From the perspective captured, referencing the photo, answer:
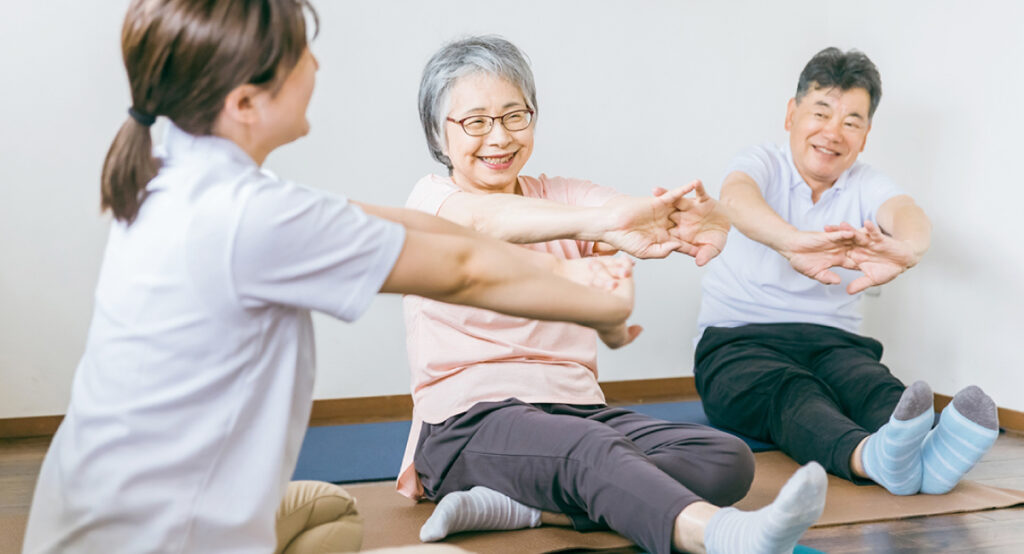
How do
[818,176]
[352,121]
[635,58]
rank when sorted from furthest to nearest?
[635,58]
[352,121]
[818,176]

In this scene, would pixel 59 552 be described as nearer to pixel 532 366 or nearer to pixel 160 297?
pixel 160 297

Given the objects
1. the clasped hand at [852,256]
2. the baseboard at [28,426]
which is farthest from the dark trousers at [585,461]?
the baseboard at [28,426]

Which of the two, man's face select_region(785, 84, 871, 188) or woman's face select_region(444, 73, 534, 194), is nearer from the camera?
woman's face select_region(444, 73, 534, 194)

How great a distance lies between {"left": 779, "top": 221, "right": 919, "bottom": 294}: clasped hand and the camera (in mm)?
2551

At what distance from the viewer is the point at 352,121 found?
11.3 ft

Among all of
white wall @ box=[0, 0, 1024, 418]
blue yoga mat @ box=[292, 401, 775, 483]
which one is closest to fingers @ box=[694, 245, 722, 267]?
blue yoga mat @ box=[292, 401, 775, 483]

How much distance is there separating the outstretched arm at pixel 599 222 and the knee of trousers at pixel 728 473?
46 centimetres

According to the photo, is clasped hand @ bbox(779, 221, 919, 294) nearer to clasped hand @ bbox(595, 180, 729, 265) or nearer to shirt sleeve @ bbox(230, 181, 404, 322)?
clasped hand @ bbox(595, 180, 729, 265)

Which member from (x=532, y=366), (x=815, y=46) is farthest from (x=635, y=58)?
(x=532, y=366)

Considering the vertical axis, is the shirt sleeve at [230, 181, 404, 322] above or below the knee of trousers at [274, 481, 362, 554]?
above

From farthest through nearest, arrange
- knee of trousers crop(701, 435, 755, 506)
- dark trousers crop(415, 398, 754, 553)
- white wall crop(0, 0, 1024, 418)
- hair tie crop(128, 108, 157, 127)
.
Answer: white wall crop(0, 0, 1024, 418), knee of trousers crop(701, 435, 755, 506), dark trousers crop(415, 398, 754, 553), hair tie crop(128, 108, 157, 127)

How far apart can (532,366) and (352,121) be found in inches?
65.9

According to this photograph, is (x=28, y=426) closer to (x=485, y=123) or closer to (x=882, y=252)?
(x=485, y=123)

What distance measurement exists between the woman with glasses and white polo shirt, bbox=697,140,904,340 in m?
1.02
